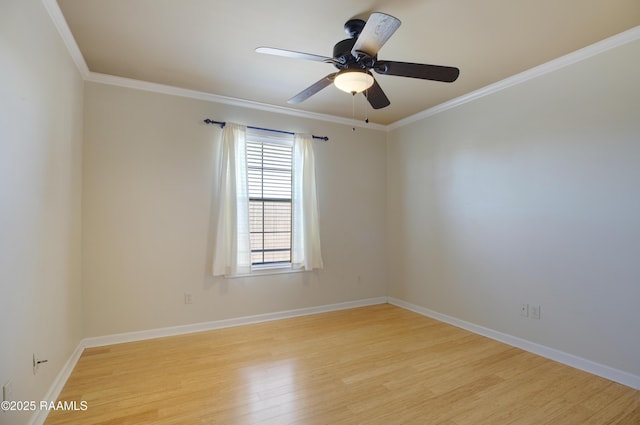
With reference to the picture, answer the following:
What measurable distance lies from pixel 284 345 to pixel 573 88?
142 inches

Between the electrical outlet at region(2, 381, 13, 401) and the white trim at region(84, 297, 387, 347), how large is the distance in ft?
5.40

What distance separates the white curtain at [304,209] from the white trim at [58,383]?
7.56 feet

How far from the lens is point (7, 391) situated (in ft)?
4.89

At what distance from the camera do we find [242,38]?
7.86 ft

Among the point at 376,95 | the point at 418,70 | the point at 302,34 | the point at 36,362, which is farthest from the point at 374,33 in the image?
the point at 36,362

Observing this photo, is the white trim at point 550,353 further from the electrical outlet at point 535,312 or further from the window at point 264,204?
the window at point 264,204

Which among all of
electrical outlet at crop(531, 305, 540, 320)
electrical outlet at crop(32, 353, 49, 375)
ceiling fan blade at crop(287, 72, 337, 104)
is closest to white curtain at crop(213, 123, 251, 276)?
ceiling fan blade at crop(287, 72, 337, 104)

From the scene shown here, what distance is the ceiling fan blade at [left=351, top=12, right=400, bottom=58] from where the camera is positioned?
62.0 inches

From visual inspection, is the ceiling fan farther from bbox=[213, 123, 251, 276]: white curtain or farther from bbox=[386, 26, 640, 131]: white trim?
bbox=[213, 123, 251, 276]: white curtain

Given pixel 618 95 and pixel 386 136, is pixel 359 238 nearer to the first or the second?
pixel 386 136

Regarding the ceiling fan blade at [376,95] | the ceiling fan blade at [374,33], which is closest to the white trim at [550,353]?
the ceiling fan blade at [376,95]

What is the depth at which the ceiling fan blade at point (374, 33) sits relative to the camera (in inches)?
62.0

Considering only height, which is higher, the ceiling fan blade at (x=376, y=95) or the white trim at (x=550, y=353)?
the ceiling fan blade at (x=376, y=95)

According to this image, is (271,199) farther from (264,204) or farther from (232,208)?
(232,208)
